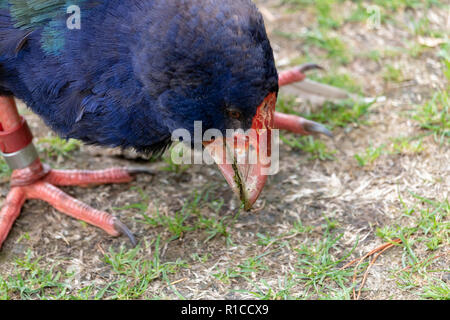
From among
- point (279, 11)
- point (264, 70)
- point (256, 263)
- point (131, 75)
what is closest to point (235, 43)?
point (264, 70)

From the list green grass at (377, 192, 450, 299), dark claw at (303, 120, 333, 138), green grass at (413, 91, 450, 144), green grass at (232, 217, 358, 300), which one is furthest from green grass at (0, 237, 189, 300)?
green grass at (413, 91, 450, 144)

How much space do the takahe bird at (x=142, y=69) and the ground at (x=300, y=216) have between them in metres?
0.53

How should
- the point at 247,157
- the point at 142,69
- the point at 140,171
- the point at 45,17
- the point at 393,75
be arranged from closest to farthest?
the point at 142,69 < the point at 45,17 < the point at 247,157 < the point at 140,171 < the point at 393,75

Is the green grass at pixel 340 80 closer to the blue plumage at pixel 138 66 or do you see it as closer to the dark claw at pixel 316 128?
the dark claw at pixel 316 128

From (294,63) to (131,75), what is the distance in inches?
89.3

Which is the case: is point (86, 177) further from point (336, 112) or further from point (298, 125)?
point (336, 112)

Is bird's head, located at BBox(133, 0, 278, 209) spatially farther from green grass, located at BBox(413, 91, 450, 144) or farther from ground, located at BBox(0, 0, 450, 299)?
green grass, located at BBox(413, 91, 450, 144)

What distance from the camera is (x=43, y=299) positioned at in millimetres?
3283

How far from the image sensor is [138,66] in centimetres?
289

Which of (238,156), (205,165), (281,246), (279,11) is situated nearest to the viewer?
(238,156)

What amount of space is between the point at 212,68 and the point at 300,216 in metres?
1.41

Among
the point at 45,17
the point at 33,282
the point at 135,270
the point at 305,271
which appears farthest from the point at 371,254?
the point at 45,17

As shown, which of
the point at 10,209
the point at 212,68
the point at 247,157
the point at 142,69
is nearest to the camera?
the point at 212,68

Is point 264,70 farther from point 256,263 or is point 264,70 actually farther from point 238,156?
point 256,263
